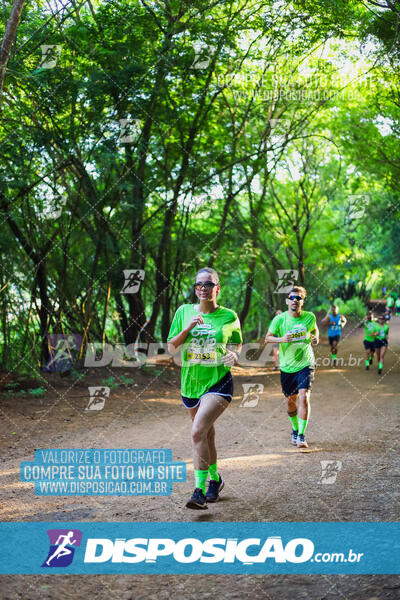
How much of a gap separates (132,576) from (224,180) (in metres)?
15.4

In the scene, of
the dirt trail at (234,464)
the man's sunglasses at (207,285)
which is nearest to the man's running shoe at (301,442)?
the dirt trail at (234,464)

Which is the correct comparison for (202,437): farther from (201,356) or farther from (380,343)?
(380,343)

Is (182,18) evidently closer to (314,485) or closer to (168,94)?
(168,94)

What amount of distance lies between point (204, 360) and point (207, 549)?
162 cm

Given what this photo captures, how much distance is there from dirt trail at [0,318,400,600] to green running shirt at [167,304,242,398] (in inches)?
41.9

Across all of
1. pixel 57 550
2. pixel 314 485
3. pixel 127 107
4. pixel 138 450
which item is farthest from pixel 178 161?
pixel 57 550

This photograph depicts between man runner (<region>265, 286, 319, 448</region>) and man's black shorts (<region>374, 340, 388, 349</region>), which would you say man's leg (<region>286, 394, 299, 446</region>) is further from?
man's black shorts (<region>374, 340, 388, 349</region>)

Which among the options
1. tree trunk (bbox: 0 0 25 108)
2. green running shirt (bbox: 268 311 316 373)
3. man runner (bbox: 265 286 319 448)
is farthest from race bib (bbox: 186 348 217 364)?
tree trunk (bbox: 0 0 25 108)

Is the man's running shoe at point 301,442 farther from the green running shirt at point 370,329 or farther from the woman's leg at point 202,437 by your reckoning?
the green running shirt at point 370,329

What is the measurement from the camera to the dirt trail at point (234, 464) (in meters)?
3.94

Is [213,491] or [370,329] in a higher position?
[370,329]

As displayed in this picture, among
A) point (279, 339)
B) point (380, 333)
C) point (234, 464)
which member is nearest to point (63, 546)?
point (234, 464)

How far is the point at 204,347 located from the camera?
5.49 meters

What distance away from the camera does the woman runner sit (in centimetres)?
540
